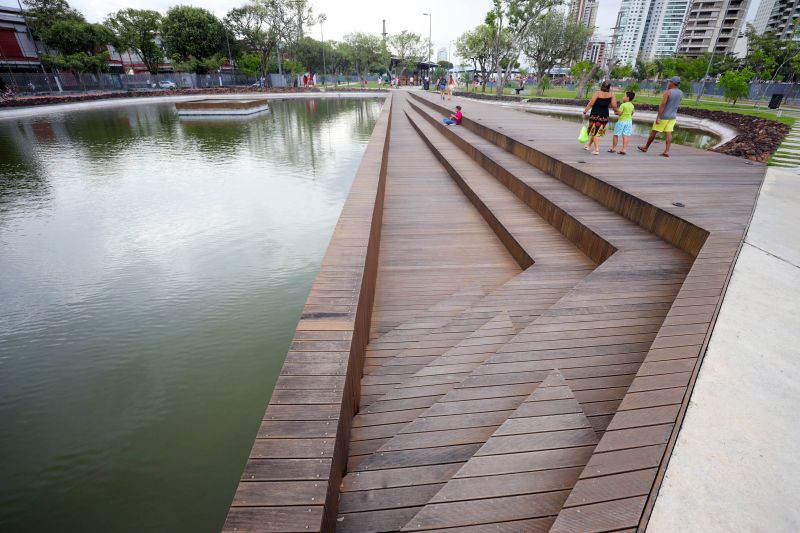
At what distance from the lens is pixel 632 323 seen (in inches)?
118

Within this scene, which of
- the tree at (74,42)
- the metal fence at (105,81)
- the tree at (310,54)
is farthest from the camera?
the tree at (310,54)

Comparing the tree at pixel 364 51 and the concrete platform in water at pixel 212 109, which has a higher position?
the tree at pixel 364 51

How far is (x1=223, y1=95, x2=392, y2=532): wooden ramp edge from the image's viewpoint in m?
1.51

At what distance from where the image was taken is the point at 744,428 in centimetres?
183

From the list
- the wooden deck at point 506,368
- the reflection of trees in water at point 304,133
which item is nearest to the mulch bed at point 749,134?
the wooden deck at point 506,368

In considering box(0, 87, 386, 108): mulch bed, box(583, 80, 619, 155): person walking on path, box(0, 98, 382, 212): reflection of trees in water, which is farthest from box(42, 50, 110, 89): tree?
box(583, 80, 619, 155): person walking on path

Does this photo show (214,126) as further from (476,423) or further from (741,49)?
(741,49)

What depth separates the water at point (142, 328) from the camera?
10.3 feet

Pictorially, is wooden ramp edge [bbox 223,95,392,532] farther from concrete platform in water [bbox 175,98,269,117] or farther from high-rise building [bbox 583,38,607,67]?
high-rise building [bbox 583,38,607,67]

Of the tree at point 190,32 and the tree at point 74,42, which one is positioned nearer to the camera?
the tree at point 74,42

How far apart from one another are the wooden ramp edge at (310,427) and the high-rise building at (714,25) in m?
107

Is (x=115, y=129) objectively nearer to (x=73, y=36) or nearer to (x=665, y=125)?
(x=665, y=125)

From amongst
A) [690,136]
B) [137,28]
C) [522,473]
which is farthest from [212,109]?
[137,28]

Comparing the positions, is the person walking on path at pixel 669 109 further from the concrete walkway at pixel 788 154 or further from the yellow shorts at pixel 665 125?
the concrete walkway at pixel 788 154
